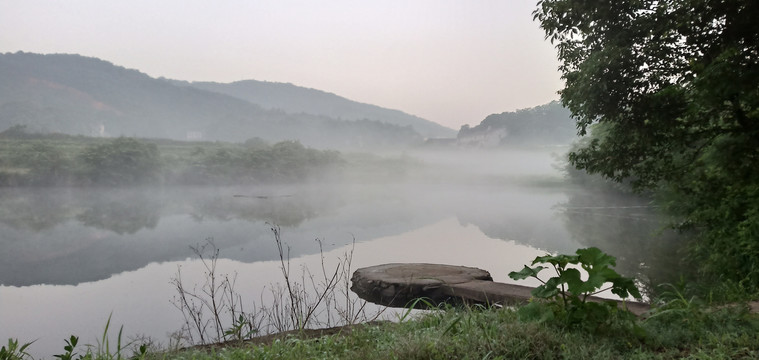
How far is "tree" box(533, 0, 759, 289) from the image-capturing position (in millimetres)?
6465

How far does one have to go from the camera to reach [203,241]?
17.6 m

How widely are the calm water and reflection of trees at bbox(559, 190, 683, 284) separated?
7 centimetres

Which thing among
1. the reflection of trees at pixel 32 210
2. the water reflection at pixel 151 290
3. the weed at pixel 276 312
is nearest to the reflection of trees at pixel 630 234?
the water reflection at pixel 151 290

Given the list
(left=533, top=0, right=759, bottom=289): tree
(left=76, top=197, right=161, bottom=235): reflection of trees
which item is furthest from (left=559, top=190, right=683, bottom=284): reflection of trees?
(left=76, top=197, right=161, bottom=235): reflection of trees

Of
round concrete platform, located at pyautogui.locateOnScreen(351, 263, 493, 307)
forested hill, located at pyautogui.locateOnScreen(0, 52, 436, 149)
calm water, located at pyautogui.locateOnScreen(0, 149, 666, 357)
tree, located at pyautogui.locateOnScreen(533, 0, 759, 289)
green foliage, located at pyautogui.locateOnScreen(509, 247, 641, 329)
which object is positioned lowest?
calm water, located at pyautogui.locateOnScreen(0, 149, 666, 357)

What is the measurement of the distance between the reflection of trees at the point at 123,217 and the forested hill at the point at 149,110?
283 ft

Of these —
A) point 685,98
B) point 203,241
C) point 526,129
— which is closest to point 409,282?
point 685,98

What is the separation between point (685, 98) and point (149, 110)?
147117 mm

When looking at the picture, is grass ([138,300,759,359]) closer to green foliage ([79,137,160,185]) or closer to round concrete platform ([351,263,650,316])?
round concrete platform ([351,263,650,316])

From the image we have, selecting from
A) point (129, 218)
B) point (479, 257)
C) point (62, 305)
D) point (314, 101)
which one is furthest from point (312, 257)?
point (314, 101)

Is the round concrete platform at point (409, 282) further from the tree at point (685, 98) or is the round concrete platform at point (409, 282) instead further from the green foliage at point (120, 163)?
the green foliage at point (120, 163)

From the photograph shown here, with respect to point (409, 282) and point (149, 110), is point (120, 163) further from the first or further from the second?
point (149, 110)

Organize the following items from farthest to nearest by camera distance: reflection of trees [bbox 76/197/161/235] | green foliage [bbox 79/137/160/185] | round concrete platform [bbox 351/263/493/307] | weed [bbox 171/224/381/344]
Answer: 1. green foliage [bbox 79/137/160/185]
2. reflection of trees [bbox 76/197/161/235]
3. round concrete platform [bbox 351/263/493/307]
4. weed [bbox 171/224/381/344]

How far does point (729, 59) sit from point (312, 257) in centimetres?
938
